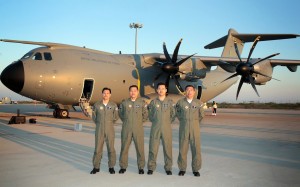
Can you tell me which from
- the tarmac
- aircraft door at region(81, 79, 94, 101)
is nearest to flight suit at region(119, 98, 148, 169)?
the tarmac

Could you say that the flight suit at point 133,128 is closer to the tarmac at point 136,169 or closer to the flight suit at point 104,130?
the flight suit at point 104,130

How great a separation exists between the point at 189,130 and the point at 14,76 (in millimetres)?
11870

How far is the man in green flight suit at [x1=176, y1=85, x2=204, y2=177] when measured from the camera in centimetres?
553

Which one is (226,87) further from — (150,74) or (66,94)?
(66,94)

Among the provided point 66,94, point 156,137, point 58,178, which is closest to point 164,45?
point 66,94

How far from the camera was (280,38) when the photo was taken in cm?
2023

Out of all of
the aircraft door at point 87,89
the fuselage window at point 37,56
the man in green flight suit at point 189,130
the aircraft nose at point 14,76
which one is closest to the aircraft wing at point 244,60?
the aircraft door at point 87,89

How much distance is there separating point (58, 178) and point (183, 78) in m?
13.7

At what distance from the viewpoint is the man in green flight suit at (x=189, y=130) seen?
553 cm

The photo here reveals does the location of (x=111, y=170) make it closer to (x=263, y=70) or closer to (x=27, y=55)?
(x=27, y=55)

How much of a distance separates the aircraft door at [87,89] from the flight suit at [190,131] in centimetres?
1155

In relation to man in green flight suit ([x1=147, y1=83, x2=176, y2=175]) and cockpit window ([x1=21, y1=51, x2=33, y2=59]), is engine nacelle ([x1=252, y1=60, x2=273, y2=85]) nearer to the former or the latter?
cockpit window ([x1=21, y1=51, x2=33, y2=59])

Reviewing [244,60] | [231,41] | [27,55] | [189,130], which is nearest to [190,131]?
[189,130]

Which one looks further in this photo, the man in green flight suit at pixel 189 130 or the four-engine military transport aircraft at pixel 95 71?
the four-engine military transport aircraft at pixel 95 71
